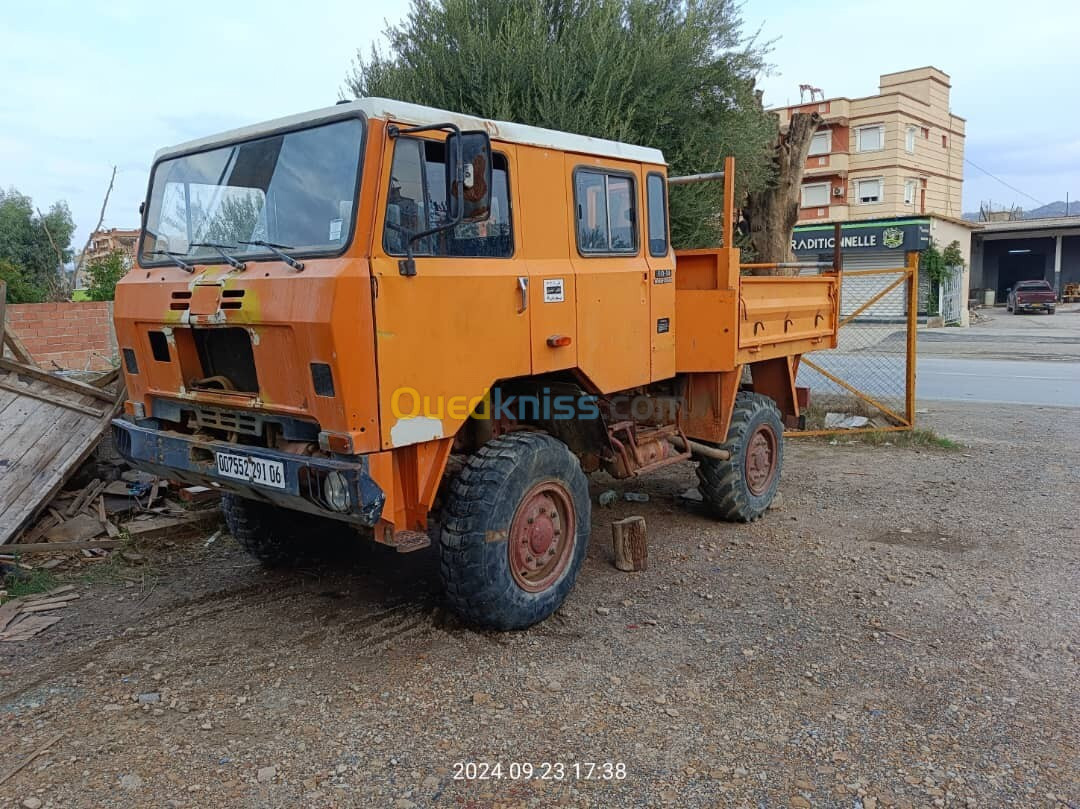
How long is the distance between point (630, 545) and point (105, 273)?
35.5 ft

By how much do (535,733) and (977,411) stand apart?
10189 mm

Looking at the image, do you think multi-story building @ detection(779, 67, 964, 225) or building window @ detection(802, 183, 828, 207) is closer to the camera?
multi-story building @ detection(779, 67, 964, 225)

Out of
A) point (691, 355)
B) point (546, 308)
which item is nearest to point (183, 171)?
point (546, 308)

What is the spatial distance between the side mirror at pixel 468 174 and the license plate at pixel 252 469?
1428 mm

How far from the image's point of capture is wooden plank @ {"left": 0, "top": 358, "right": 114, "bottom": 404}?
624cm

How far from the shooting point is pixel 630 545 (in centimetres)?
535

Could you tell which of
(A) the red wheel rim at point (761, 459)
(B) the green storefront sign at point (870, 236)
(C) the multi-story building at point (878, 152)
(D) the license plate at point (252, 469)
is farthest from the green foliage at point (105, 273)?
(C) the multi-story building at point (878, 152)

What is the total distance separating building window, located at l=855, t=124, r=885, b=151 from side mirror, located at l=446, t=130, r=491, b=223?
40756 millimetres

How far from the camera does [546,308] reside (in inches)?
176

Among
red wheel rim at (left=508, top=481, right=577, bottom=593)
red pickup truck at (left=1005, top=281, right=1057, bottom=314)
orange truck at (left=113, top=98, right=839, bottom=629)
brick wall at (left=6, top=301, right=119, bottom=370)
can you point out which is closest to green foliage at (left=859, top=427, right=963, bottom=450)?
orange truck at (left=113, top=98, right=839, bottom=629)

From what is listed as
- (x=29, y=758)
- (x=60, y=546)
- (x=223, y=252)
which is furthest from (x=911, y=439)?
(x=29, y=758)

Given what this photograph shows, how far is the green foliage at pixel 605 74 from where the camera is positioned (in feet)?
31.6

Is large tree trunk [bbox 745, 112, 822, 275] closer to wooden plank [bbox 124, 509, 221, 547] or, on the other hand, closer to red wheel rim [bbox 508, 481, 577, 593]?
red wheel rim [bbox 508, 481, 577, 593]

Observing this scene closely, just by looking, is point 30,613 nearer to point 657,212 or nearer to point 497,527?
point 497,527
